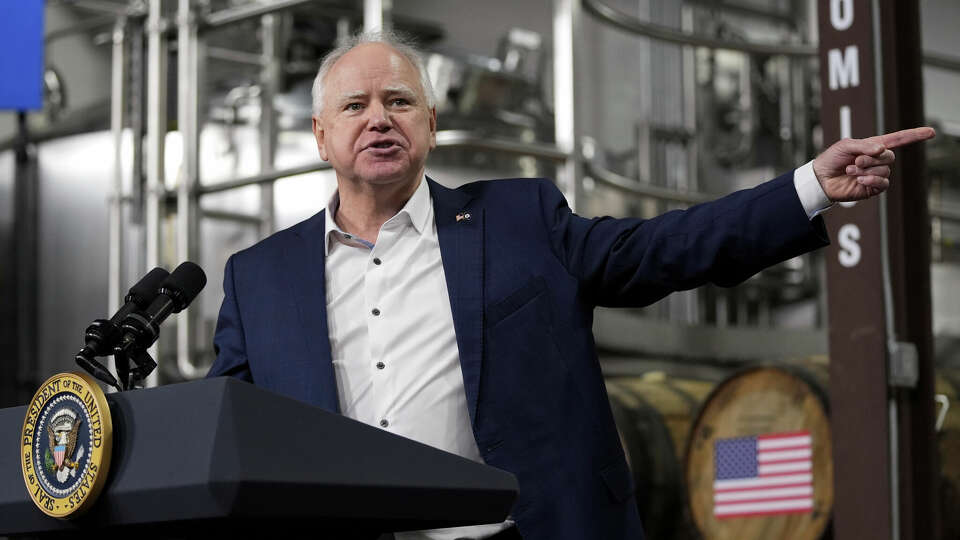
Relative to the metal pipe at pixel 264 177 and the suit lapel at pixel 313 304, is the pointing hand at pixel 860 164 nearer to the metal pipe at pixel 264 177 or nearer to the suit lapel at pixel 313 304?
the suit lapel at pixel 313 304

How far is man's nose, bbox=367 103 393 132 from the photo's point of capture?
2.16 metres

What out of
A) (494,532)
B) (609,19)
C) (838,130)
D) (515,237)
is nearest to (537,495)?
(494,532)

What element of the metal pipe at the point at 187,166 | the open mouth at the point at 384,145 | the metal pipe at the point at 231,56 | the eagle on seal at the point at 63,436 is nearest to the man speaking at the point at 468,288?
the open mouth at the point at 384,145

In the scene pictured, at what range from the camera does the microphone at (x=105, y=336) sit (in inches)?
Result: 65.8

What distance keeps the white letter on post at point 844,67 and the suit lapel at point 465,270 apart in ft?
4.52

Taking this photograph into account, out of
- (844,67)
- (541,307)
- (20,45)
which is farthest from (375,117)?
(20,45)

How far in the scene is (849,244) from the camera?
3.34 metres

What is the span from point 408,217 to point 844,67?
1.51 meters

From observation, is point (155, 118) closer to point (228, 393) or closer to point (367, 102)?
point (367, 102)

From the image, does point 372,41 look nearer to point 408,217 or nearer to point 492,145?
point 408,217

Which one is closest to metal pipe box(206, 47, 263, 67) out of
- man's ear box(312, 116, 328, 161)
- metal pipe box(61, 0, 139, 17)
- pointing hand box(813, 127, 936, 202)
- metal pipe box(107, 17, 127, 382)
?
metal pipe box(61, 0, 139, 17)

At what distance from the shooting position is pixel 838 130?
330 cm

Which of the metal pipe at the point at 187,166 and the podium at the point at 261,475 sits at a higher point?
the metal pipe at the point at 187,166

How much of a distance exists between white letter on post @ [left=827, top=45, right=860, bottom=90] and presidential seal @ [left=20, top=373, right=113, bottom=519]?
2280mm
